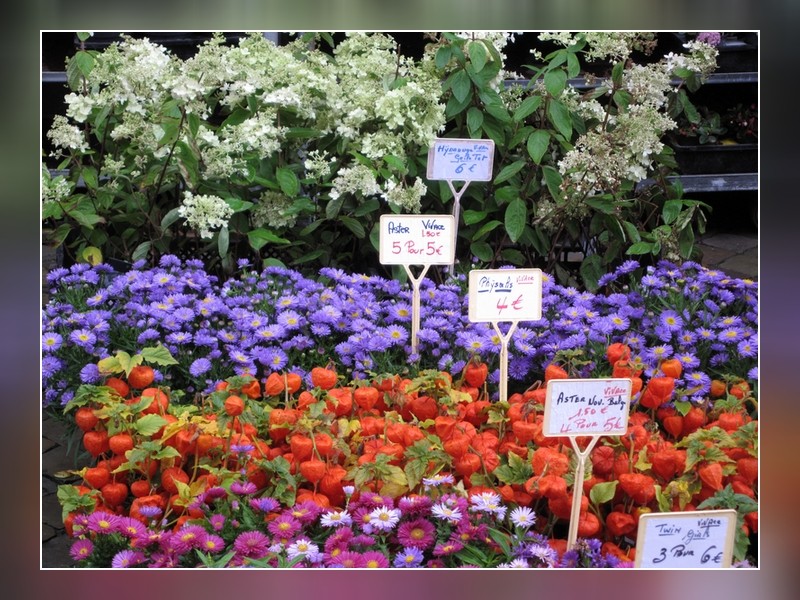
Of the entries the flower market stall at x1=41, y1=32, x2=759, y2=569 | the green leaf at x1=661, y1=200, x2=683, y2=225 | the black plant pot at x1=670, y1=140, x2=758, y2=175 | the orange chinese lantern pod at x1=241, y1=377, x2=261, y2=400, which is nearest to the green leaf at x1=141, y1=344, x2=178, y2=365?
the flower market stall at x1=41, y1=32, x2=759, y2=569

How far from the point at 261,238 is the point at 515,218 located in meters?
0.62

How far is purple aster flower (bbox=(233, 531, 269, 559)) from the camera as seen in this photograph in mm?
1455

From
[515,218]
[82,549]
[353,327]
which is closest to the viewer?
[82,549]

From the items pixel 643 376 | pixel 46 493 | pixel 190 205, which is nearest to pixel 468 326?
pixel 643 376

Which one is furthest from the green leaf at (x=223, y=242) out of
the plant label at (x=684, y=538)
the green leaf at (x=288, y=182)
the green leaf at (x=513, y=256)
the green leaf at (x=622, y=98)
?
the plant label at (x=684, y=538)

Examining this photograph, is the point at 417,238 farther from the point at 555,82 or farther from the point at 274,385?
the point at 555,82

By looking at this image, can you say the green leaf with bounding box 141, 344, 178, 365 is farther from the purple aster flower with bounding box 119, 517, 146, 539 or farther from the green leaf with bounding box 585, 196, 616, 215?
the green leaf with bounding box 585, 196, 616, 215

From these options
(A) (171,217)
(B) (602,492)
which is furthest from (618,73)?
(B) (602,492)

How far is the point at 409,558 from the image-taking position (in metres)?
1.44

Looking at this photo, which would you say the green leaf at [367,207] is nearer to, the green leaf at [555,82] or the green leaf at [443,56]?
the green leaf at [443,56]

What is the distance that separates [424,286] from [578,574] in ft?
2.88

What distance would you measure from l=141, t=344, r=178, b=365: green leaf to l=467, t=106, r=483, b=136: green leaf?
0.98 metres

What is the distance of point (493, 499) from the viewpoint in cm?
150
